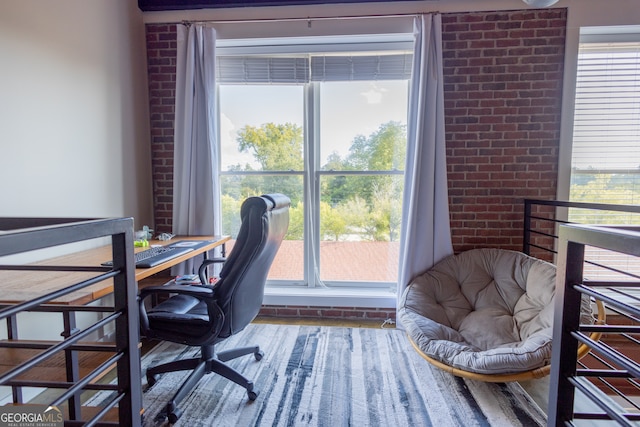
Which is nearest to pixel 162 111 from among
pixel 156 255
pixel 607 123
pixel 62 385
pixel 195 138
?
pixel 195 138

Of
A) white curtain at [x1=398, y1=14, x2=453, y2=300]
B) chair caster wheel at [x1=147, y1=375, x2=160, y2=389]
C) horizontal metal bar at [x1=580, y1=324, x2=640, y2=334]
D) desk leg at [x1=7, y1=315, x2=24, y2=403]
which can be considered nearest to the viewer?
horizontal metal bar at [x1=580, y1=324, x2=640, y2=334]

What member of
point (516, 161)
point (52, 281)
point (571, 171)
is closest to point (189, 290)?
point (52, 281)

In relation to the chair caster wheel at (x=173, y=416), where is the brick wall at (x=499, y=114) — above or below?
above

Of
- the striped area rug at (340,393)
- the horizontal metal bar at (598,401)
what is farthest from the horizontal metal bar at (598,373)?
the striped area rug at (340,393)

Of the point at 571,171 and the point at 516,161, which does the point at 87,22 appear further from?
the point at 571,171

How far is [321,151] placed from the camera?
2.84 meters

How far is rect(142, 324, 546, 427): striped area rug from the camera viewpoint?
5.39 ft

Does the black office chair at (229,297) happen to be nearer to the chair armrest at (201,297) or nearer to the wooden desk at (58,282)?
the chair armrest at (201,297)

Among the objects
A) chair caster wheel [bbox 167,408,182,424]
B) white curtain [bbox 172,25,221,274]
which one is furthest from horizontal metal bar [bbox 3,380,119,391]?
white curtain [bbox 172,25,221,274]

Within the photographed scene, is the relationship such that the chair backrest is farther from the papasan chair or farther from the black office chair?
the papasan chair

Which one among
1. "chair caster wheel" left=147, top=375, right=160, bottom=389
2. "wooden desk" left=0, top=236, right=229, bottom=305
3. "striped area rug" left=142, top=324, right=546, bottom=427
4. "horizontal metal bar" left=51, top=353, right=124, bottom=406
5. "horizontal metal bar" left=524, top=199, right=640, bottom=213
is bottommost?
"striped area rug" left=142, top=324, right=546, bottom=427

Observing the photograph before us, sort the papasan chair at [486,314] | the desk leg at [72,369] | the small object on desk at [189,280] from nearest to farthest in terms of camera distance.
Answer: the desk leg at [72,369] < the papasan chair at [486,314] < the small object on desk at [189,280]

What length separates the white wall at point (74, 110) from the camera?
168cm

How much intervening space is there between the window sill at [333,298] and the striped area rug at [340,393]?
0.40 metres
